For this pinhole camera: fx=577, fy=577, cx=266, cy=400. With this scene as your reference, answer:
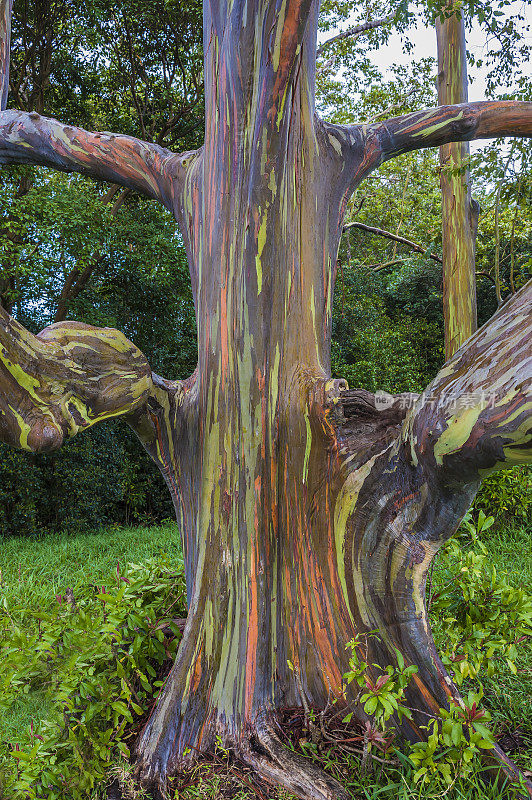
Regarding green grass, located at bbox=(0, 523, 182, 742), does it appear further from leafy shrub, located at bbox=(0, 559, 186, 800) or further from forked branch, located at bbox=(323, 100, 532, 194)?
forked branch, located at bbox=(323, 100, 532, 194)

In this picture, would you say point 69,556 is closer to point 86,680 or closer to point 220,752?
point 86,680

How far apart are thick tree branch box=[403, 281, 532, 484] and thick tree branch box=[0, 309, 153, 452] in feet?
3.32

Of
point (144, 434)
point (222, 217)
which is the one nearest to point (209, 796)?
point (144, 434)

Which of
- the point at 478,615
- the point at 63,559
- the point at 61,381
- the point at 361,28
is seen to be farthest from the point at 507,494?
the point at 361,28

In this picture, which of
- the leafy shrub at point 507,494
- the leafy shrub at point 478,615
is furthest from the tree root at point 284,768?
the leafy shrub at point 507,494

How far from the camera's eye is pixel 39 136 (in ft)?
8.45

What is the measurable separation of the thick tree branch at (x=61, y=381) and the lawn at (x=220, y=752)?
0.89 meters

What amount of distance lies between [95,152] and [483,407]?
2.05 metres

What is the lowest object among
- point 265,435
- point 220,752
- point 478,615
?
point 220,752

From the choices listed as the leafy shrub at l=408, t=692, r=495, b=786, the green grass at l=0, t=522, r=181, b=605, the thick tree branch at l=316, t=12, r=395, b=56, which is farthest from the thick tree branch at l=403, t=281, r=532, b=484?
the thick tree branch at l=316, t=12, r=395, b=56

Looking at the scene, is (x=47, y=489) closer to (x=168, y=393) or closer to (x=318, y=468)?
(x=168, y=393)

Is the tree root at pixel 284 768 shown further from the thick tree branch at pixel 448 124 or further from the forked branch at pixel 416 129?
the thick tree branch at pixel 448 124

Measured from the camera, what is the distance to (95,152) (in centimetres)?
256

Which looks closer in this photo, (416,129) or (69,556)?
(416,129)
